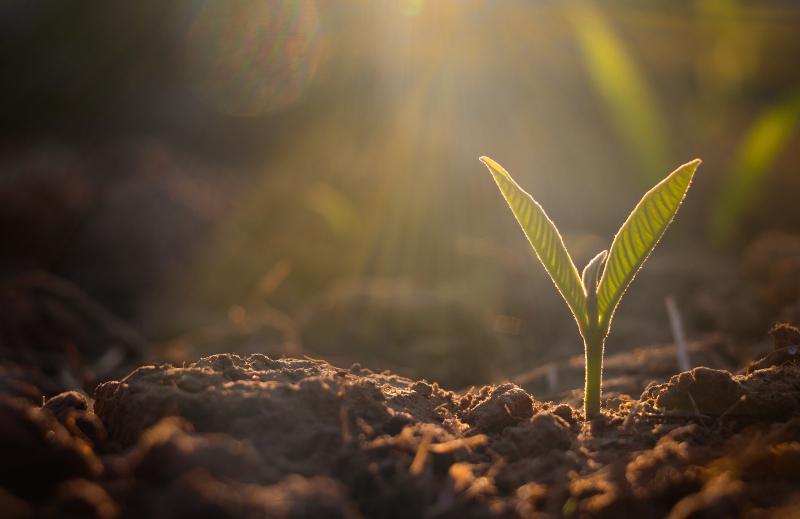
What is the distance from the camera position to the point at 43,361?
128 inches

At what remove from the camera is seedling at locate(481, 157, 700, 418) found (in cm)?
158

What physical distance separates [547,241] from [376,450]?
0.66 metres

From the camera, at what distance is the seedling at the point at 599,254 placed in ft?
5.20

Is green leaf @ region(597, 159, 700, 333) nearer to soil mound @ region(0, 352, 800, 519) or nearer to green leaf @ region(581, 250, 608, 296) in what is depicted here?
green leaf @ region(581, 250, 608, 296)

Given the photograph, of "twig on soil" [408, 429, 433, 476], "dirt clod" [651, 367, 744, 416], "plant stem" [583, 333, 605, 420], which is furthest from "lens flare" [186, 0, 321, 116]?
"twig on soil" [408, 429, 433, 476]

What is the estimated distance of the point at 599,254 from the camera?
166 centimetres

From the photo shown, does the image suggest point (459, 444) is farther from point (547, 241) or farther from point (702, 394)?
point (702, 394)

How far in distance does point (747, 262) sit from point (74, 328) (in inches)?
161

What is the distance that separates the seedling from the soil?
0.68 feet

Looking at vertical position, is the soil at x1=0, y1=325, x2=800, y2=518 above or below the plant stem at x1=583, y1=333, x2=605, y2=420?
below

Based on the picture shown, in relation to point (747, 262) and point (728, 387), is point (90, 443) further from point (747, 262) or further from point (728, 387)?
point (747, 262)

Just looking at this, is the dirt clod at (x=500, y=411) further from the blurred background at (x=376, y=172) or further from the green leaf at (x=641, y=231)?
the blurred background at (x=376, y=172)

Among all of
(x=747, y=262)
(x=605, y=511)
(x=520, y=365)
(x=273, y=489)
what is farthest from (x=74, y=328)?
(x=747, y=262)

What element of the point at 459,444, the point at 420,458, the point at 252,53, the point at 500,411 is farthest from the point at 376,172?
the point at 420,458
